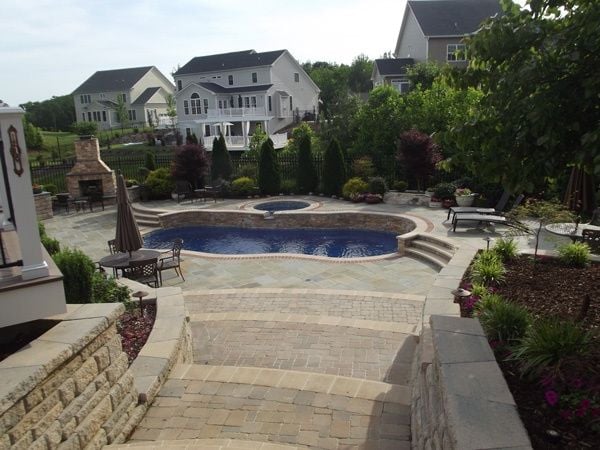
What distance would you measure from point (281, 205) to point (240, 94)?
25395 millimetres

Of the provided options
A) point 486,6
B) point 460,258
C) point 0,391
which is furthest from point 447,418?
point 486,6

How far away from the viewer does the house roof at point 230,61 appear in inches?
1679

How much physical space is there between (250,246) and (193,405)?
10854 mm

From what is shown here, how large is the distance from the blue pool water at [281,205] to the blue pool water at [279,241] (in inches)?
85.8

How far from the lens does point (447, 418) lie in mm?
2912

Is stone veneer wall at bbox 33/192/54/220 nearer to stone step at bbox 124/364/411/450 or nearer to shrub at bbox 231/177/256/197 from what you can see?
shrub at bbox 231/177/256/197

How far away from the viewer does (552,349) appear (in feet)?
11.8

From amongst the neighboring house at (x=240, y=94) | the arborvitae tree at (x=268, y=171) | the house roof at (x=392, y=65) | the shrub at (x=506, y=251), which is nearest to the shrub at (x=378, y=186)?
the arborvitae tree at (x=268, y=171)

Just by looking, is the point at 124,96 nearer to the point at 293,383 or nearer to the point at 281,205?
the point at 281,205

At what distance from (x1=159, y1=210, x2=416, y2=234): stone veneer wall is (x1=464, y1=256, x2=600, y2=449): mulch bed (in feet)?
27.3

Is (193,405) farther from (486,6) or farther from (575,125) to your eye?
(486,6)

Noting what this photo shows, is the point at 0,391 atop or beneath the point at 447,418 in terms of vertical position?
atop

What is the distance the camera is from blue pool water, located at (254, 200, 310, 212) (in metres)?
19.8

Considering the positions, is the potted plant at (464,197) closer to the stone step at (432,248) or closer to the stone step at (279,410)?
the stone step at (432,248)
